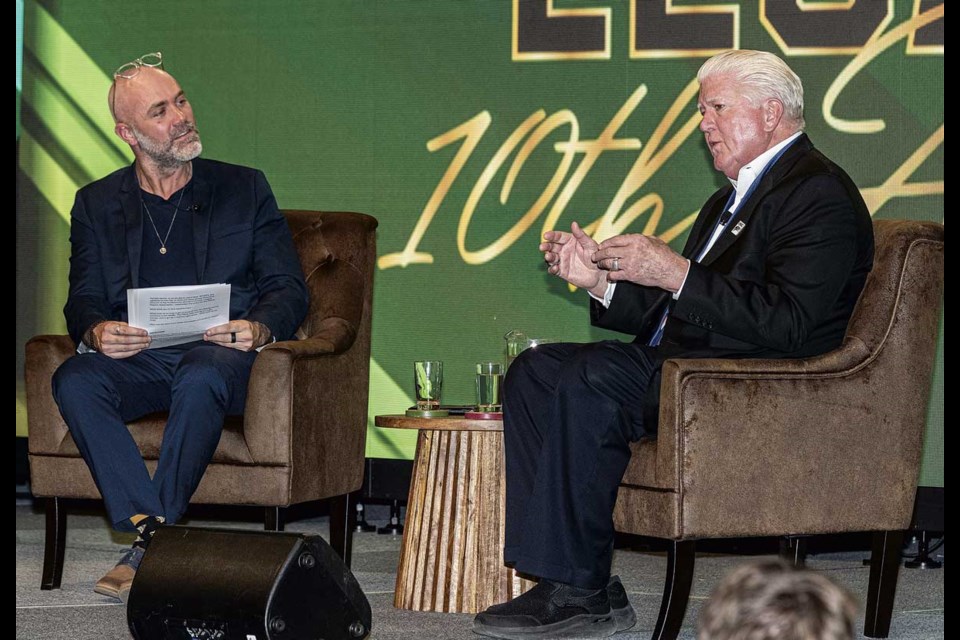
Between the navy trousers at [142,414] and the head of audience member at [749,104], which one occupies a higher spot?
the head of audience member at [749,104]

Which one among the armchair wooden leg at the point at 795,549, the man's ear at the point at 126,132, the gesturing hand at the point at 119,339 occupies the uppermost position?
the man's ear at the point at 126,132

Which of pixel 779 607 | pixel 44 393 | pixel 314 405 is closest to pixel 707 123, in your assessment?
pixel 314 405

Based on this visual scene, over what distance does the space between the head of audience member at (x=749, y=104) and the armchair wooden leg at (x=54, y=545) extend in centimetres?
196

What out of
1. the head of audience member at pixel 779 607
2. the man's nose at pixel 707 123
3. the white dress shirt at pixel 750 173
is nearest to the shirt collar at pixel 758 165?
the white dress shirt at pixel 750 173

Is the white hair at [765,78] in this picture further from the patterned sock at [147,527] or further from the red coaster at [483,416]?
the patterned sock at [147,527]

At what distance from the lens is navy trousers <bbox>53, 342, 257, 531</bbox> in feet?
10.5

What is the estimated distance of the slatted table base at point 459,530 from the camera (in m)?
3.10

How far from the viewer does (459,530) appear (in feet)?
10.3

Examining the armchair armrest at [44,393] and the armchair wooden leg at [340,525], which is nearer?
the armchair armrest at [44,393]

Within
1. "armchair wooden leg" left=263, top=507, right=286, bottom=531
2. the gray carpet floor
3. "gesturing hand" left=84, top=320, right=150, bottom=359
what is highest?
"gesturing hand" left=84, top=320, right=150, bottom=359

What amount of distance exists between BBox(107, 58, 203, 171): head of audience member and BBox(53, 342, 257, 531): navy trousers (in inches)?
24.8

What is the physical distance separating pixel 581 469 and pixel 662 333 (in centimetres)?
46

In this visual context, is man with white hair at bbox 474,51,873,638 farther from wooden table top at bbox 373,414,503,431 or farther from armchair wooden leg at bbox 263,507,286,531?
armchair wooden leg at bbox 263,507,286,531

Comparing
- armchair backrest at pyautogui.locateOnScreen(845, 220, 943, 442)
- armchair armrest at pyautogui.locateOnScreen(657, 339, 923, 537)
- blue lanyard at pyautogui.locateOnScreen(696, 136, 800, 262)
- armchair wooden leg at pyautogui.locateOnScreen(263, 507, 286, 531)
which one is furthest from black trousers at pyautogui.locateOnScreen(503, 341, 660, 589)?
armchair wooden leg at pyautogui.locateOnScreen(263, 507, 286, 531)
